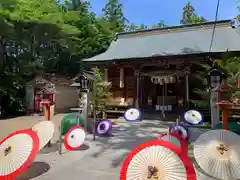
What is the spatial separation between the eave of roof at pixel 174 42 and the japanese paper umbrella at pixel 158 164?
348 inches

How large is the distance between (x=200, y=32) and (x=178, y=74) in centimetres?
389

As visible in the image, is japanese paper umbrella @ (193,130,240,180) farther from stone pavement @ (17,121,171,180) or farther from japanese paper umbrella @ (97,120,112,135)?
japanese paper umbrella @ (97,120,112,135)

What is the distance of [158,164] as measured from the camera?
296cm

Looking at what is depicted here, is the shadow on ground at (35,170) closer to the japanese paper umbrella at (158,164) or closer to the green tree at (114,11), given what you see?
the japanese paper umbrella at (158,164)

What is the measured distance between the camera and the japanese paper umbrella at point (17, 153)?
11.7ft

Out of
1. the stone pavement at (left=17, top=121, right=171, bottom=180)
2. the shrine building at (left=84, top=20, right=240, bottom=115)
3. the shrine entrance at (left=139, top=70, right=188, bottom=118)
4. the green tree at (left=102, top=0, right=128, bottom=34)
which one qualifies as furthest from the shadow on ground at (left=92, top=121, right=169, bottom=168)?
the green tree at (left=102, top=0, right=128, bottom=34)

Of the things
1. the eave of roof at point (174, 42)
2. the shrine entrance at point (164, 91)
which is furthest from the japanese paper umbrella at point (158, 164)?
the shrine entrance at point (164, 91)

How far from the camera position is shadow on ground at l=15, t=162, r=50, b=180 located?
161 inches

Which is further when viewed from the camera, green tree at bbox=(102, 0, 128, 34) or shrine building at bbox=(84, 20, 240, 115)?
green tree at bbox=(102, 0, 128, 34)

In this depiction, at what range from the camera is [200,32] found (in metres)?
14.3

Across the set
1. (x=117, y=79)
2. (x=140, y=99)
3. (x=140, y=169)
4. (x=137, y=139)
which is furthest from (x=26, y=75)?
(x=140, y=169)

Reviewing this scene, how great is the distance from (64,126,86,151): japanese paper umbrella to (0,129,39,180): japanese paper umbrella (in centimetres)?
181

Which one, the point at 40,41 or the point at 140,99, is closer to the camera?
the point at 140,99

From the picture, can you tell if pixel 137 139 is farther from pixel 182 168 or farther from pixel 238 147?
pixel 182 168
